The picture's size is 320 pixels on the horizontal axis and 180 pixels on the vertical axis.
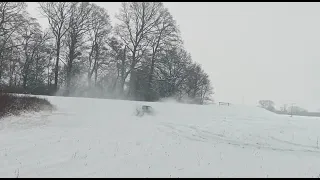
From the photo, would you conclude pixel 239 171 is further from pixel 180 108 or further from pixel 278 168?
pixel 180 108

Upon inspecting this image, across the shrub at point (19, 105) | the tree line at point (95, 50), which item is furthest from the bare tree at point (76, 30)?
the shrub at point (19, 105)

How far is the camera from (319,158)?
520 inches

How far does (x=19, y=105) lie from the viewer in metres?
18.6

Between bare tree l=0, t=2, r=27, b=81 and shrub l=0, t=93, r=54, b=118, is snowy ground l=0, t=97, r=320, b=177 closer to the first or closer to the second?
shrub l=0, t=93, r=54, b=118

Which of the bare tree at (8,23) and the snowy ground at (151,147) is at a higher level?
the bare tree at (8,23)

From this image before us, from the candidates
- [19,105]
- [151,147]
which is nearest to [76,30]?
[19,105]

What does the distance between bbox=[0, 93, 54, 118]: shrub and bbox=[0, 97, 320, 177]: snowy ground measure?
0.64 metres

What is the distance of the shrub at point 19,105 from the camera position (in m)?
17.6

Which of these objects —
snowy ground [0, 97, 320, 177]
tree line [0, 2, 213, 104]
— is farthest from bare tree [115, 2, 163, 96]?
snowy ground [0, 97, 320, 177]

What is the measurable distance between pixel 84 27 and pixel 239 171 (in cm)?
3145

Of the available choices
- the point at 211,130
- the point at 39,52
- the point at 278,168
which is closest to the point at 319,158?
the point at 278,168

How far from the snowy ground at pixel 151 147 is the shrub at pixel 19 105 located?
0.64 meters

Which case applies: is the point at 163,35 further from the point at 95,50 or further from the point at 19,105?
the point at 19,105

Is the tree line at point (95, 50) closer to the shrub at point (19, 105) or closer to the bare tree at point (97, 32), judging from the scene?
the bare tree at point (97, 32)
